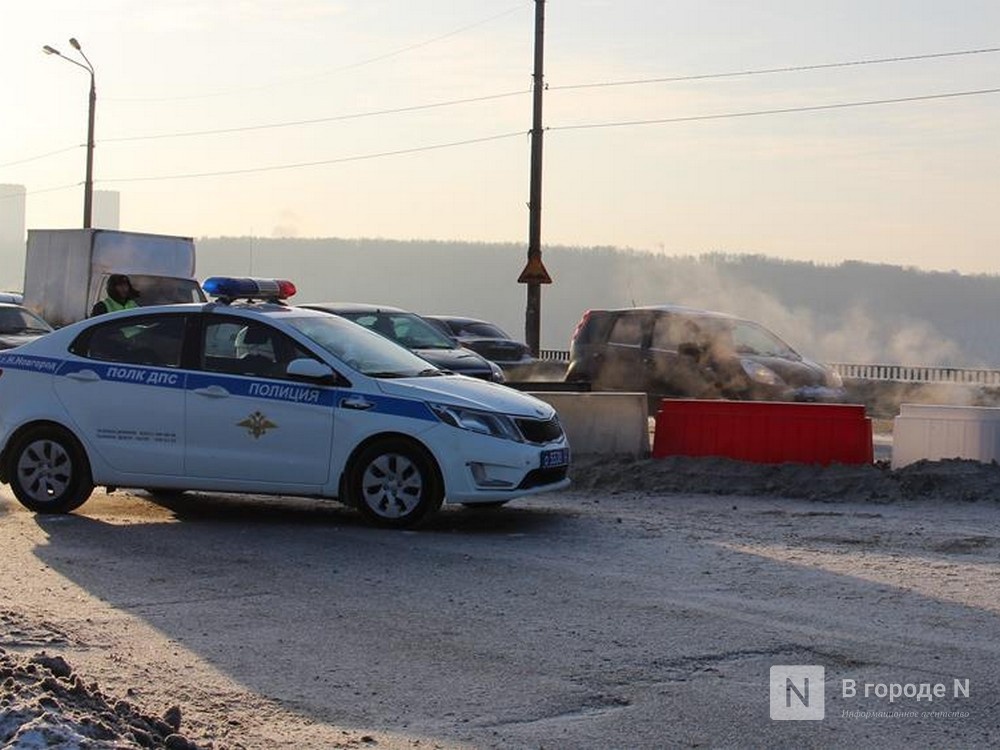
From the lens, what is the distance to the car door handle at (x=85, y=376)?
1216 cm

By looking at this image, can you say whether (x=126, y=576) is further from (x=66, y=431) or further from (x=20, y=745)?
(x=20, y=745)

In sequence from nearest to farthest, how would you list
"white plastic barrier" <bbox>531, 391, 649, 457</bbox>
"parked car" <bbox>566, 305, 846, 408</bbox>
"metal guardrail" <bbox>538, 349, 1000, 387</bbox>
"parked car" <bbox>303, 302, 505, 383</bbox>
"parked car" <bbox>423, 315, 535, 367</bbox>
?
"white plastic barrier" <bbox>531, 391, 649, 457</bbox>
"parked car" <bbox>303, 302, 505, 383</bbox>
"parked car" <bbox>566, 305, 846, 408</bbox>
"metal guardrail" <bbox>538, 349, 1000, 387</bbox>
"parked car" <bbox>423, 315, 535, 367</bbox>

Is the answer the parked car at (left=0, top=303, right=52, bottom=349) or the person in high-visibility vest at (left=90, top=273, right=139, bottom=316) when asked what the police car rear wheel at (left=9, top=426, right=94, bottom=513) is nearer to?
the person in high-visibility vest at (left=90, top=273, right=139, bottom=316)

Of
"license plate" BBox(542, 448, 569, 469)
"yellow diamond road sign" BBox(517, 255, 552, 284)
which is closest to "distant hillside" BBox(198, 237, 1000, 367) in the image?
"yellow diamond road sign" BBox(517, 255, 552, 284)

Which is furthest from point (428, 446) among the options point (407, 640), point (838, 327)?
point (838, 327)

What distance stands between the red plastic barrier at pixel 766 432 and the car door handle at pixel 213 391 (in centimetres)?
464

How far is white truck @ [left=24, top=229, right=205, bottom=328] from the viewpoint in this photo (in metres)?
30.3

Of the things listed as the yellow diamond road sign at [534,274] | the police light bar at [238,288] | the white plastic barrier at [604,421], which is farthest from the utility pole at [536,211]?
the police light bar at [238,288]

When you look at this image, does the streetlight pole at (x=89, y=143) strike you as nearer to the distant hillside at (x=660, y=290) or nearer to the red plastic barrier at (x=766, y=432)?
the distant hillside at (x=660, y=290)

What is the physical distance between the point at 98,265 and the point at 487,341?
739 cm

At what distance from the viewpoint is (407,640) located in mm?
8039

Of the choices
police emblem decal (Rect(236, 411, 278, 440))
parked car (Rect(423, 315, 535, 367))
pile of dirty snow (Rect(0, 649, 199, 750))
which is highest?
parked car (Rect(423, 315, 535, 367))

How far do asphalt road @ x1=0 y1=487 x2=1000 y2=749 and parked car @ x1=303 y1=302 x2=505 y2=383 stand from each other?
7485 mm

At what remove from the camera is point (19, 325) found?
80.8ft
